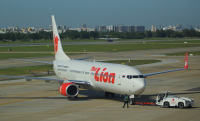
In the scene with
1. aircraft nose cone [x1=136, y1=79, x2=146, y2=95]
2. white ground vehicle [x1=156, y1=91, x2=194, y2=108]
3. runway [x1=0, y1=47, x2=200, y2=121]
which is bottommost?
runway [x1=0, y1=47, x2=200, y2=121]

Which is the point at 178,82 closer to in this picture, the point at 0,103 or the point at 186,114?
the point at 186,114

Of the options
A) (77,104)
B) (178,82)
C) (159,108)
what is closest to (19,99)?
(77,104)

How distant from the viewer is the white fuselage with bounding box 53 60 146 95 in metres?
36.9

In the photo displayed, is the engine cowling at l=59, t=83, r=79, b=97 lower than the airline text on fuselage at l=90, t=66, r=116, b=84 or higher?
lower

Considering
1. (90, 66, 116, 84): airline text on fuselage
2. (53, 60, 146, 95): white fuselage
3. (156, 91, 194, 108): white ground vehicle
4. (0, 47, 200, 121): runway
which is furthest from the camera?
(90, 66, 116, 84): airline text on fuselage

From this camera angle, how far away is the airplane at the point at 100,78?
1463 inches

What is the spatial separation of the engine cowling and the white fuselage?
7.19ft

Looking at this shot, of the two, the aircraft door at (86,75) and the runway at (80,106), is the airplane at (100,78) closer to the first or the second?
the aircraft door at (86,75)

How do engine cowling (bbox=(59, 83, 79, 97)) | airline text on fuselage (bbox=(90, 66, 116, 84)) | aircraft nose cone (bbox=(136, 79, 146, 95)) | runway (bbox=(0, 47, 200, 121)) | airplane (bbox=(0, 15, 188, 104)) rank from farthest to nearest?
engine cowling (bbox=(59, 83, 79, 97)) < airline text on fuselage (bbox=(90, 66, 116, 84)) < airplane (bbox=(0, 15, 188, 104)) < aircraft nose cone (bbox=(136, 79, 146, 95)) < runway (bbox=(0, 47, 200, 121))

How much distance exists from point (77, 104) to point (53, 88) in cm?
1398

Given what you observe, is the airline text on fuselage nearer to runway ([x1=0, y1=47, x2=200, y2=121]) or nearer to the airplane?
the airplane

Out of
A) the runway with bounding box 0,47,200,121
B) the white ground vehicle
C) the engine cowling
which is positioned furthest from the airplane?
the white ground vehicle

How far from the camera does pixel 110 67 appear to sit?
41125 millimetres

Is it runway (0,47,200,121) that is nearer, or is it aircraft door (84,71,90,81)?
runway (0,47,200,121)
